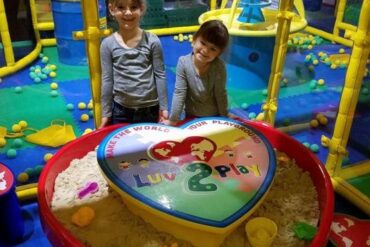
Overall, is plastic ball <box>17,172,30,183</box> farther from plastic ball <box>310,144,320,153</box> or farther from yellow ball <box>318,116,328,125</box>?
yellow ball <box>318,116,328,125</box>

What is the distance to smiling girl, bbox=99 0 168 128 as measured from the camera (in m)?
1.35

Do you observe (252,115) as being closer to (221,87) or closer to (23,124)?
(221,87)

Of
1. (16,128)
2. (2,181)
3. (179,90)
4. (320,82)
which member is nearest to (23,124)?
(16,128)

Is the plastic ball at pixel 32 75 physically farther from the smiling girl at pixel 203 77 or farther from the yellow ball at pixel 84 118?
the smiling girl at pixel 203 77

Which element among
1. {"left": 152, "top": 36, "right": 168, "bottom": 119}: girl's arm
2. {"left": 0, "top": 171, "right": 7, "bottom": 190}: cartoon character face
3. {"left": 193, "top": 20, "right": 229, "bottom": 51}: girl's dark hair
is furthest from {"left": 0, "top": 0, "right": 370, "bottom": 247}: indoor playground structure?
{"left": 193, "top": 20, "right": 229, "bottom": 51}: girl's dark hair

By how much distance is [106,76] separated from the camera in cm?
139

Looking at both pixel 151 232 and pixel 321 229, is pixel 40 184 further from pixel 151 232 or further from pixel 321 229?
pixel 321 229

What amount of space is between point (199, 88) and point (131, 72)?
244 mm

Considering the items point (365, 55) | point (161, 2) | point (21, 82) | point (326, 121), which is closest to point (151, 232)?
point (365, 55)

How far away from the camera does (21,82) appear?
229 cm

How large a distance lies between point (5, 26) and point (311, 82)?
5.92ft

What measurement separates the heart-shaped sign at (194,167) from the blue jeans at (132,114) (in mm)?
140

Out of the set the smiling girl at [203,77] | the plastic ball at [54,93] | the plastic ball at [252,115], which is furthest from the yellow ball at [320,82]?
the plastic ball at [54,93]

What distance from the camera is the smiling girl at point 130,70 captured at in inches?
53.0
